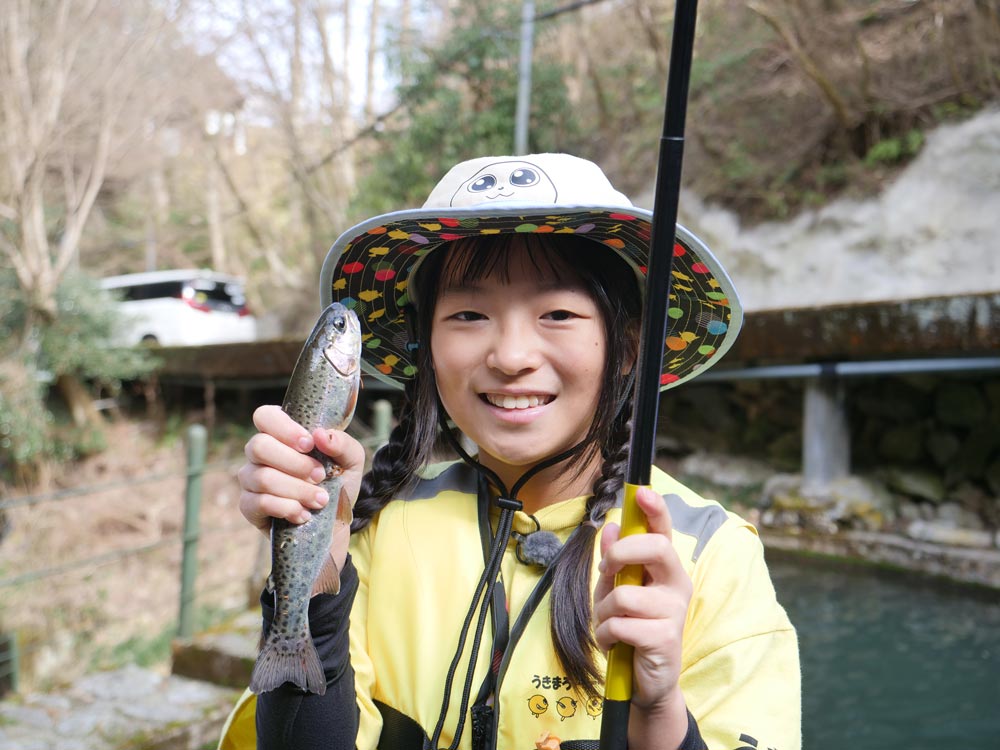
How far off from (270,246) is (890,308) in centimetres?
2107

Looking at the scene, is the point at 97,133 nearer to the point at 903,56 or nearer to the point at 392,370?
the point at 903,56

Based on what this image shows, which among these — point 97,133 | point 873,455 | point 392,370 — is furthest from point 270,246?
point 392,370

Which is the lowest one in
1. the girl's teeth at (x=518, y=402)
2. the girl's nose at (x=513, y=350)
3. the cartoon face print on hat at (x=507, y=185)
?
the girl's teeth at (x=518, y=402)

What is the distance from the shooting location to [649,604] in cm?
107

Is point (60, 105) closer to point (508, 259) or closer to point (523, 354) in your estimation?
point (508, 259)

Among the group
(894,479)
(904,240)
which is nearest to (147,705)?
(894,479)

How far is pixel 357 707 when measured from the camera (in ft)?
4.91

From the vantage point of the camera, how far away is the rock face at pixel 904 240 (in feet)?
31.9

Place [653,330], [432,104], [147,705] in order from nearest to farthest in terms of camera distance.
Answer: [653,330] → [147,705] → [432,104]

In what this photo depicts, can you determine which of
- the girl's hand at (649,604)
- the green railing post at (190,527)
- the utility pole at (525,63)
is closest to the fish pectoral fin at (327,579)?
the girl's hand at (649,604)

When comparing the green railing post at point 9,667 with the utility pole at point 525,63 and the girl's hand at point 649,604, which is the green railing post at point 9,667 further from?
the utility pole at point 525,63

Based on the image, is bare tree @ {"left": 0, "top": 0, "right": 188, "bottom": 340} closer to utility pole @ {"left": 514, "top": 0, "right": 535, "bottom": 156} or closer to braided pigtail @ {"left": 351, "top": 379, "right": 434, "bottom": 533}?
utility pole @ {"left": 514, "top": 0, "right": 535, "bottom": 156}

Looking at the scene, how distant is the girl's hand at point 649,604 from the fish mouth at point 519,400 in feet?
1.38

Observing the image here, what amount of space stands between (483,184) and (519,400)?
1.32ft
